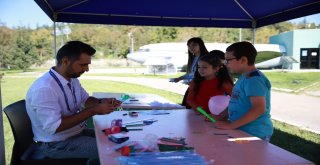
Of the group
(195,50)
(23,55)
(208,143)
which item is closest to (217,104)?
(208,143)

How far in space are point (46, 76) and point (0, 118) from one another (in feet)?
1.93

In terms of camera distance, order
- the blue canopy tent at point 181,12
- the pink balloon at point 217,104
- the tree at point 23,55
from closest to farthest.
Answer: the pink balloon at point 217,104 < the blue canopy tent at point 181,12 < the tree at point 23,55

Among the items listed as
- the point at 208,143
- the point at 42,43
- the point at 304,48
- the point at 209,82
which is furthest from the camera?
the point at 42,43

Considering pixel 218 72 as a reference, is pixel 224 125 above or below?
below

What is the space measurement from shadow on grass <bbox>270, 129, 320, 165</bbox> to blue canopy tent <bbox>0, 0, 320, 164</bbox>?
1835mm

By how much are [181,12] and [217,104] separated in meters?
2.42

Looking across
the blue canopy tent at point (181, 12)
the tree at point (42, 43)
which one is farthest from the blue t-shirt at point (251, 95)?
the tree at point (42, 43)

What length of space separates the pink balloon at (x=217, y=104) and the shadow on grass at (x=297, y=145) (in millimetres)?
1950

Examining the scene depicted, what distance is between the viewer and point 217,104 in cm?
288

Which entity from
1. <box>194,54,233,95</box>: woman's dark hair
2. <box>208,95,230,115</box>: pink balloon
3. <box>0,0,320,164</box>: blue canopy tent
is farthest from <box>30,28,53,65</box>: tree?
<box>208,95,230,115</box>: pink balloon

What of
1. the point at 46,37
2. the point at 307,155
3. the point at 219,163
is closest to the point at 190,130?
the point at 219,163

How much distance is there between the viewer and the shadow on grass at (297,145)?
4438 millimetres

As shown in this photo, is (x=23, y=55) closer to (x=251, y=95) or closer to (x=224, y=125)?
(x=224, y=125)

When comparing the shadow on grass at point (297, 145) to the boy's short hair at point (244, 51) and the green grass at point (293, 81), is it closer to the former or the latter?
the boy's short hair at point (244, 51)
